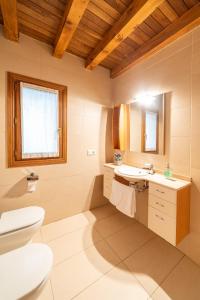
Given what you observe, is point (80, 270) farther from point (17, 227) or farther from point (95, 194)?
point (95, 194)

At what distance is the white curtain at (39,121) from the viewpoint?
5.57 feet

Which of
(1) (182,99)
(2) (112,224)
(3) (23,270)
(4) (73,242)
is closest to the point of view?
(3) (23,270)

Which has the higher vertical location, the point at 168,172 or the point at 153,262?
the point at 168,172

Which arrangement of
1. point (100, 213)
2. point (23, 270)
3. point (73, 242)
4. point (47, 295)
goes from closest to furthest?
point (23, 270), point (47, 295), point (73, 242), point (100, 213)

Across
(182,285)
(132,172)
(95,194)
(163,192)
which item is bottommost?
(182,285)

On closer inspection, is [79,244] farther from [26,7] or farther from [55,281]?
[26,7]

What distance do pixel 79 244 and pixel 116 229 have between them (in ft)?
1.75

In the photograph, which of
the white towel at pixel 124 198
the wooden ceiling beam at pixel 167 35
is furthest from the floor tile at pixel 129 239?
the wooden ceiling beam at pixel 167 35

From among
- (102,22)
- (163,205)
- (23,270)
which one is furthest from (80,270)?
(102,22)

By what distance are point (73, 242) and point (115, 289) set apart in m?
0.66

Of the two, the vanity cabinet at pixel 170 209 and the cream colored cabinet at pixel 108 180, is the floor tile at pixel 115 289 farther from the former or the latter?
the cream colored cabinet at pixel 108 180

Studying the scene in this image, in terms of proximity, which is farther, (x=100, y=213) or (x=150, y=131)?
(x=100, y=213)

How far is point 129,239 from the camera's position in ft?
5.54

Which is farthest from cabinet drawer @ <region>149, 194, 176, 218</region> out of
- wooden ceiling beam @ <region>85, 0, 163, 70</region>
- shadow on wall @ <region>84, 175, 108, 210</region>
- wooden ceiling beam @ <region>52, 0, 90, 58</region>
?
wooden ceiling beam @ <region>52, 0, 90, 58</region>
